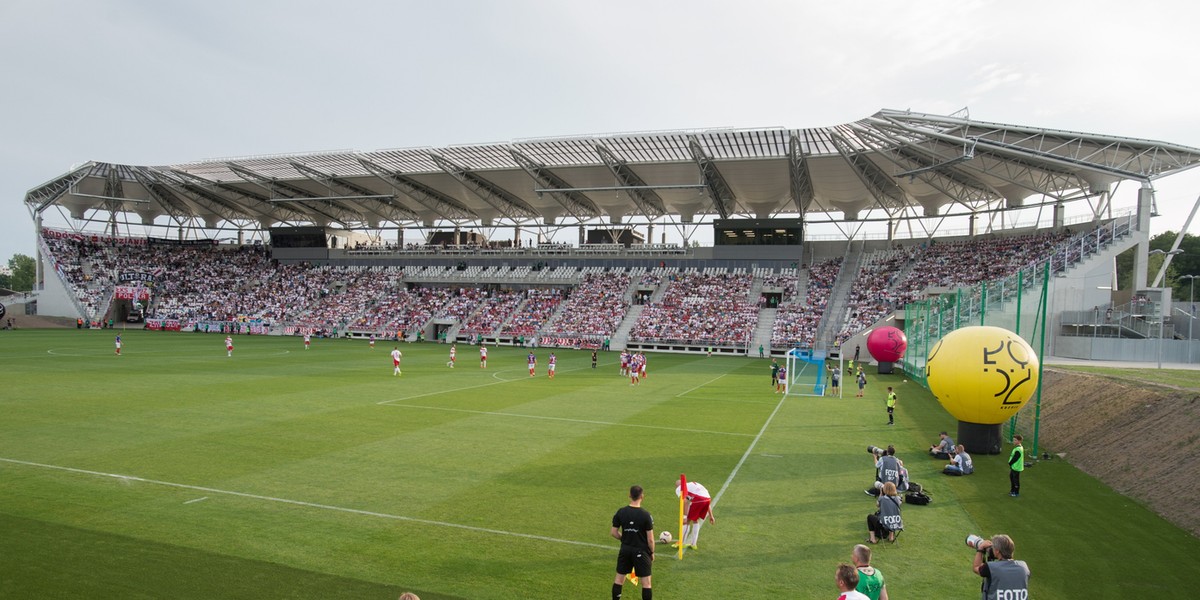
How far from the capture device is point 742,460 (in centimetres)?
1423

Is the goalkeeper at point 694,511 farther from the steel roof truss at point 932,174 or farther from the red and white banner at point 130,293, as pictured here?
the red and white banner at point 130,293

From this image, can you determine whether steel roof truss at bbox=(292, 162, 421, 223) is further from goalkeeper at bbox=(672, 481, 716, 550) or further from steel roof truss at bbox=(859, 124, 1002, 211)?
goalkeeper at bbox=(672, 481, 716, 550)

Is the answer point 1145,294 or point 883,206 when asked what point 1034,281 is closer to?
point 1145,294

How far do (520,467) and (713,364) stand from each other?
28901 millimetres

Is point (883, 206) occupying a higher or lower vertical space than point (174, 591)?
higher

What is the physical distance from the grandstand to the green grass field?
872 inches

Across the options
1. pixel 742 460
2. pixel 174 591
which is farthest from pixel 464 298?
pixel 174 591

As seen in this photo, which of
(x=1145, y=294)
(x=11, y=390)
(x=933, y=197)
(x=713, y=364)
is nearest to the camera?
(x=11, y=390)

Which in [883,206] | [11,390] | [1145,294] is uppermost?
[883,206]

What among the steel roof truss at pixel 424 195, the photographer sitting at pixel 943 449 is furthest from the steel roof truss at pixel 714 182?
the photographer sitting at pixel 943 449

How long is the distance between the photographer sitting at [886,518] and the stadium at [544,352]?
36 cm

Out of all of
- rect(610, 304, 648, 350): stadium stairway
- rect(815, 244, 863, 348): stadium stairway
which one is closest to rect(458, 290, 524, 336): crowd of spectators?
rect(610, 304, 648, 350): stadium stairway

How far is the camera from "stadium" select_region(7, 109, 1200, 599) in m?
8.80

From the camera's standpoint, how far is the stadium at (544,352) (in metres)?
8.80
